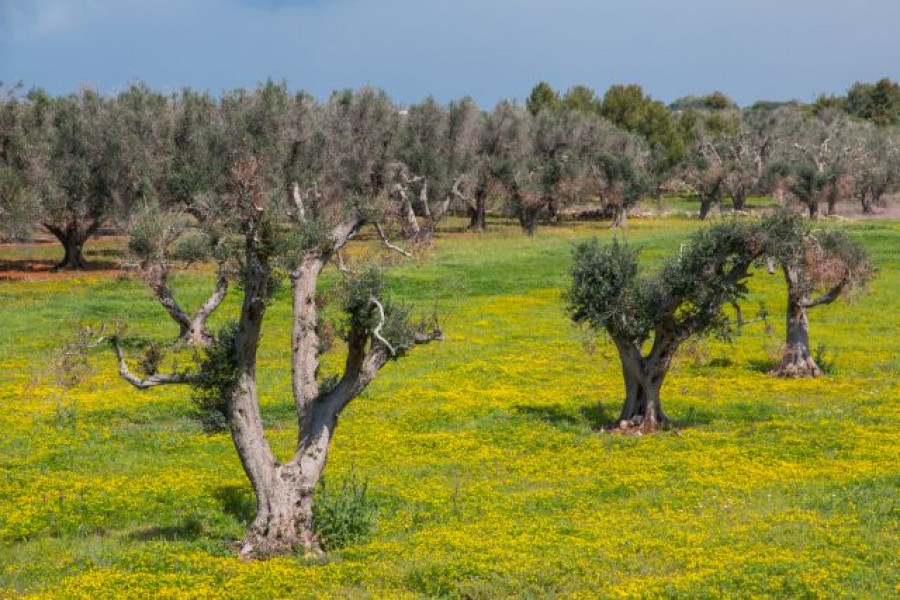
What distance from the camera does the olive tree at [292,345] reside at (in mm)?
16203

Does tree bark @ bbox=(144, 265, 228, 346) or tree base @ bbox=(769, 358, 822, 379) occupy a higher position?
tree bark @ bbox=(144, 265, 228, 346)

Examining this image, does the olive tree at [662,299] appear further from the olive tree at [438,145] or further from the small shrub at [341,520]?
the olive tree at [438,145]

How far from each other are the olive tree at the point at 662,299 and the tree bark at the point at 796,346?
21.3 ft

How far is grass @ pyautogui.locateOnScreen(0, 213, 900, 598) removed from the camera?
49.1 feet

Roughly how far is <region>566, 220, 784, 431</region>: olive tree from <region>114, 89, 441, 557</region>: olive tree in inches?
344

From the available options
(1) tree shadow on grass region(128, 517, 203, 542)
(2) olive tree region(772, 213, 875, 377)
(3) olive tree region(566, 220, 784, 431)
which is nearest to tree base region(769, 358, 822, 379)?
(2) olive tree region(772, 213, 875, 377)

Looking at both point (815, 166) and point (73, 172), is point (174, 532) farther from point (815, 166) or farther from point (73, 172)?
point (815, 166)

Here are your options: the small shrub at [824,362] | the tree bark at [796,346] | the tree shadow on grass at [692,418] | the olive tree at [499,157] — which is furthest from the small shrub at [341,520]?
the olive tree at [499,157]

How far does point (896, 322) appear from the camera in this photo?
41406 millimetres

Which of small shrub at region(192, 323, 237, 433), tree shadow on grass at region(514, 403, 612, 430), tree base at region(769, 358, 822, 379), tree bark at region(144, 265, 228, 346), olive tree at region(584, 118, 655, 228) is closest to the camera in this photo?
small shrub at region(192, 323, 237, 433)

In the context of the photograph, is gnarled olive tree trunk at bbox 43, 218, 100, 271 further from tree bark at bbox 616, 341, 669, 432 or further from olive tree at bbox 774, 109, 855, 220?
olive tree at bbox 774, 109, 855, 220

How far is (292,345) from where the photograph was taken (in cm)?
1684

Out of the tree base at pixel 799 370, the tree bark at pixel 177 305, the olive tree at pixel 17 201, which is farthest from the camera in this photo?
the olive tree at pixel 17 201

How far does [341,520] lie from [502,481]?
473 centimetres
